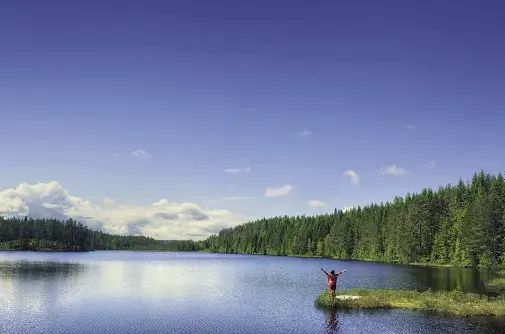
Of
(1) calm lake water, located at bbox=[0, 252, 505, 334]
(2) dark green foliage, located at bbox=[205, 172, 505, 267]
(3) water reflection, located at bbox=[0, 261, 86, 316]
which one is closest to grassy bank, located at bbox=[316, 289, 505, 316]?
(1) calm lake water, located at bbox=[0, 252, 505, 334]

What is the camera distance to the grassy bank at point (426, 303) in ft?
159

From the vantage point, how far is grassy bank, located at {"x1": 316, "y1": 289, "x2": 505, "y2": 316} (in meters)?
48.4

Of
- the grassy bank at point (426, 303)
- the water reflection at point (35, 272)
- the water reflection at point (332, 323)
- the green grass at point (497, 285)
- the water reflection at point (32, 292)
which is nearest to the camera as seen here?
the water reflection at point (332, 323)

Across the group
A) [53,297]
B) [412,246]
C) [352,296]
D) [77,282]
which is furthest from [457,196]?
[53,297]

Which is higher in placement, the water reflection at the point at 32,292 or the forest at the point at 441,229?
the forest at the point at 441,229

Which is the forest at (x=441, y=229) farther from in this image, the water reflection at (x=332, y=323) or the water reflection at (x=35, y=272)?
the water reflection at (x=35, y=272)

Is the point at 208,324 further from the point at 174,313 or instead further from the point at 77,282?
the point at 77,282

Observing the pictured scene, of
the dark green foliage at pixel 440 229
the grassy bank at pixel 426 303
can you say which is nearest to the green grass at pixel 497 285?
the grassy bank at pixel 426 303

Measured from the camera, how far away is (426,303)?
2034 inches

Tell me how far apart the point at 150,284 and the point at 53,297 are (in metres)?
21.6

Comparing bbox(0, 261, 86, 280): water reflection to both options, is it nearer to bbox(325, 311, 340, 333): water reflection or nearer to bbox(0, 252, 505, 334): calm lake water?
bbox(0, 252, 505, 334): calm lake water

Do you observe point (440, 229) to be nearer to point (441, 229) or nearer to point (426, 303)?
point (441, 229)

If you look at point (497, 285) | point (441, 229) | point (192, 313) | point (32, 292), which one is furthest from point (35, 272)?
point (441, 229)

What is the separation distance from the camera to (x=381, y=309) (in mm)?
51188
